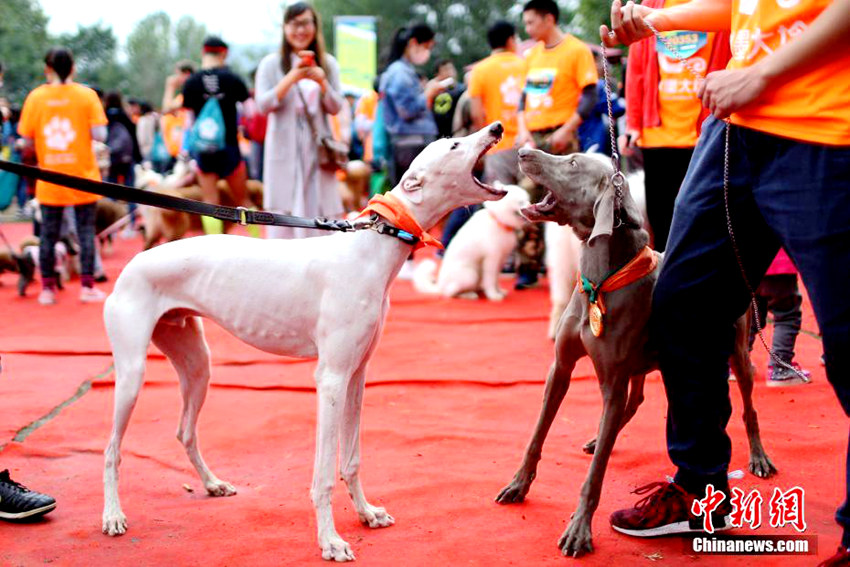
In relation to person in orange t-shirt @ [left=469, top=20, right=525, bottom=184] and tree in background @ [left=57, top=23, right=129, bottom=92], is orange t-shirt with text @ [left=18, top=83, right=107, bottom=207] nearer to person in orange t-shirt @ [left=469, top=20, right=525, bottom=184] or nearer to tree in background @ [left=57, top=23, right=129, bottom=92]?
person in orange t-shirt @ [left=469, top=20, right=525, bottom=184]

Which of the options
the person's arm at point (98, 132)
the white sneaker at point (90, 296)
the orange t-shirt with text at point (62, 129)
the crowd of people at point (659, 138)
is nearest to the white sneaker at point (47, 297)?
the crowd of people at point (659, 138)

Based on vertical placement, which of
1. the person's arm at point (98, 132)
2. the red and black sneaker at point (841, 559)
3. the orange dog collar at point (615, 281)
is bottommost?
the red and black sneaker at point (841, 559)

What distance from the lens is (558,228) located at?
19.6ft

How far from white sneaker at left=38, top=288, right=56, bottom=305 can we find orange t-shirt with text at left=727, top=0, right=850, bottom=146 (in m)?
7.03

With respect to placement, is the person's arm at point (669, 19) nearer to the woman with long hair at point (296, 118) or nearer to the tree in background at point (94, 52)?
the woman with long hair at point (296, 118)

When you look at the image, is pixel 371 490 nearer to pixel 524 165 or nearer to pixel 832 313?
pixel 524 165

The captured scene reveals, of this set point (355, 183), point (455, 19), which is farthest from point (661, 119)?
point (455, 19)

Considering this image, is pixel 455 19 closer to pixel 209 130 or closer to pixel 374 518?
pixel 209 130

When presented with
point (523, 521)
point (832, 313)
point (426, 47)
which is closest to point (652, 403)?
point (523, 521)

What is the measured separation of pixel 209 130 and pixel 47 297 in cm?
234

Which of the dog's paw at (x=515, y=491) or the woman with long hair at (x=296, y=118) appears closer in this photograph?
the dog's paw at (x=515, y=491)

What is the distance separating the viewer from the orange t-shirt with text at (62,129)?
7.63 metres

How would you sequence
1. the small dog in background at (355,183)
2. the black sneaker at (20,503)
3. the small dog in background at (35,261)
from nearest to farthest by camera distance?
1. the black sneaker at (20,503)
2. the small dog in background at (35,261)
3. the small dog in background at (355,183)

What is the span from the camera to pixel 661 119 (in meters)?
4.97
